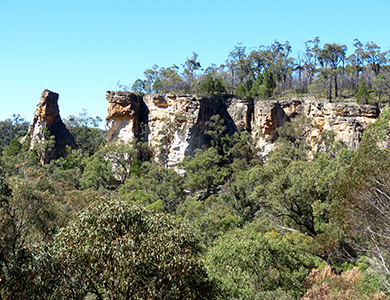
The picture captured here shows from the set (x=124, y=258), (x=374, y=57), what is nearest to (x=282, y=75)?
(x=374, y=57)

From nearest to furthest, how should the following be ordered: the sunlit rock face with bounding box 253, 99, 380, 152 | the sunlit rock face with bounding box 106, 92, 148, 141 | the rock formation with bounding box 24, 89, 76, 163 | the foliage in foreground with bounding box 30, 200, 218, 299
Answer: the foliage in foreground with bounding box 30, 200, 218, 299 < the sunlit rock face with bounding box 253, 99, 380, 152 < the sunlit rock face with bounding box 106, 92, 148, 141 < the rock formation with bounding box 24, 89, 76, 163

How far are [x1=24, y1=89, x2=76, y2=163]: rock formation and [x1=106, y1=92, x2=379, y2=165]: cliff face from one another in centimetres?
811

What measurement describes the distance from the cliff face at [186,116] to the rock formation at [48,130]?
811cm

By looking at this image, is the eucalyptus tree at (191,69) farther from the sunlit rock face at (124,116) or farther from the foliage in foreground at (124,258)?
the foliage in foreground at (124,258)

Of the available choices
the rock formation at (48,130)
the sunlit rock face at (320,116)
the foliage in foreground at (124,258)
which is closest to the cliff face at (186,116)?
the sunlit rock face at (320,116)

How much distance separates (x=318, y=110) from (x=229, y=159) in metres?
10.8

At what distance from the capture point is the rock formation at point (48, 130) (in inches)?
1638

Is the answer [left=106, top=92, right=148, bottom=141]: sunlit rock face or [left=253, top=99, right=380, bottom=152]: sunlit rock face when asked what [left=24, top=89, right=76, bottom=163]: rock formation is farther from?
[left=253, top=99, right=380, bottom=152]: sunlit rock face

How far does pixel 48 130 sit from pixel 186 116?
1771cm

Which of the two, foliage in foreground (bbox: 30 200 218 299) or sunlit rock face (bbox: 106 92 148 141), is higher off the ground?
sunlit rock face (bbox: 106 92 148 141)

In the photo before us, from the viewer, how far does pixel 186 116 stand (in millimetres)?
38156

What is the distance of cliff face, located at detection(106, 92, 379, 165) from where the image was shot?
3800 cm

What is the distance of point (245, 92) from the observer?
135ft

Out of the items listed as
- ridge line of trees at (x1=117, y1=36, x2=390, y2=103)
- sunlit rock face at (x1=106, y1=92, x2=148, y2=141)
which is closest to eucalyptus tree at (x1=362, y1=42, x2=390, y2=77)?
ridge line of trees at (x1=117, y1=36, x2=390, y2=103)
